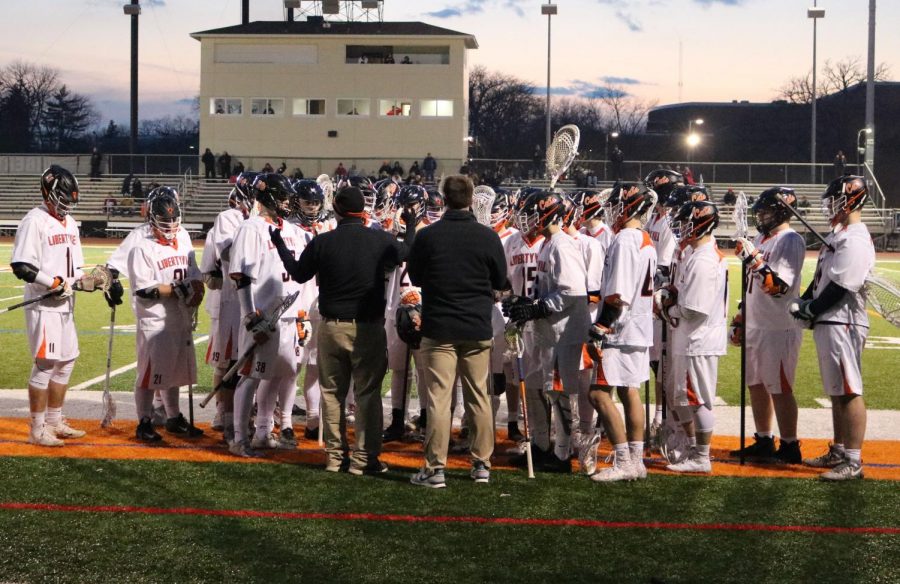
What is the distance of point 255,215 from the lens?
828cm

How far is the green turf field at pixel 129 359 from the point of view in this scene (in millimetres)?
11578

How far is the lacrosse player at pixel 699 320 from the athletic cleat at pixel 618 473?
0.53 metres

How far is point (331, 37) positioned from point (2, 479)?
46937 mm

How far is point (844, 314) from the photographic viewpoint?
763 centimetres

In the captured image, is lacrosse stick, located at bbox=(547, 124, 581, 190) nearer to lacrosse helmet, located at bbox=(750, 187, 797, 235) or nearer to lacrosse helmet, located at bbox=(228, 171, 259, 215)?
lacrosse helmet, located at bbox=(750, 187, 797, 235)

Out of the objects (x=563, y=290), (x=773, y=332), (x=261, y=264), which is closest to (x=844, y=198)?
(x=773, y=332)

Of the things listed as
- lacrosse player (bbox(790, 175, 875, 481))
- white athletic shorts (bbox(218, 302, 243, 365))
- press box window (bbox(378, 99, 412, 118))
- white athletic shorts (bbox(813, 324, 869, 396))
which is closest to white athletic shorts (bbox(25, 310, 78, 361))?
white athletic shorts (bbox(218, 302, 243, 365))

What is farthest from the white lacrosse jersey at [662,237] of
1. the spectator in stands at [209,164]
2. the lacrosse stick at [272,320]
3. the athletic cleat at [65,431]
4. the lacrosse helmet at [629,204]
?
the spectator in stands at [209,164]

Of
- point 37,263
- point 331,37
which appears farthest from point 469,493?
point 331,37

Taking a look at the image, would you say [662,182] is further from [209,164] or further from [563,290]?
[209,164]

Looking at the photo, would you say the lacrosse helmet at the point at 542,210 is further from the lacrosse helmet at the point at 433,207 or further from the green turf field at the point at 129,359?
the green turf field at the point at 129,359

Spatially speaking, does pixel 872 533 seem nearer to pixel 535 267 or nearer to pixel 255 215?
pixel 535 267

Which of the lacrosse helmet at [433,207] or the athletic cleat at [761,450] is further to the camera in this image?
the lacrosse helmet at [433,207]

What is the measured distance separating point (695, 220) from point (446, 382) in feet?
7.19
